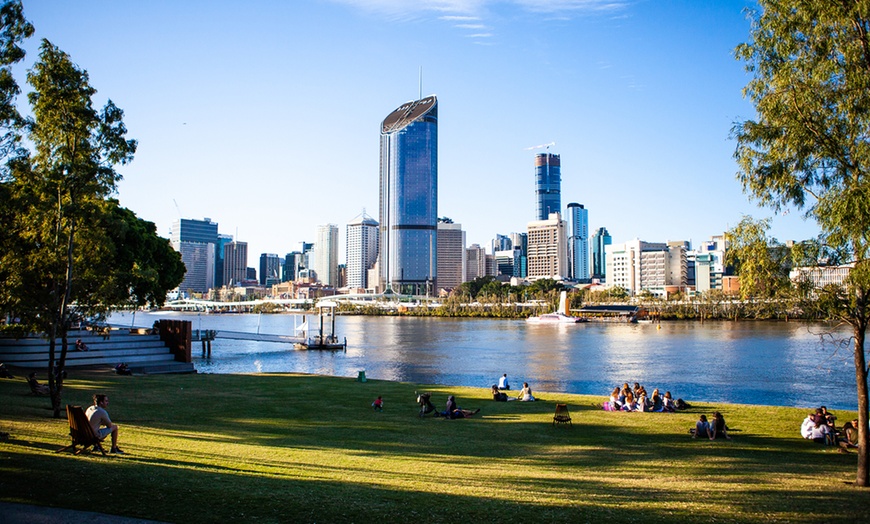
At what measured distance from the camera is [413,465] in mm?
14625

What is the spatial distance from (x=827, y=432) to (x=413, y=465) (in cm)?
1396

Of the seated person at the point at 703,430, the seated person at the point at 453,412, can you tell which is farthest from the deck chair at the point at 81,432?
the seated person at the point at 703,430

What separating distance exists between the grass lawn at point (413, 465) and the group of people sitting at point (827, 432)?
0.65 metres

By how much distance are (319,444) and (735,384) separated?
129 feet

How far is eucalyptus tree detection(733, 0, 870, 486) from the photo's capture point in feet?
43.8

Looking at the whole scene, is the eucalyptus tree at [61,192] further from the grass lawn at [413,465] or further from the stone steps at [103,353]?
the stone steps at [103,353]

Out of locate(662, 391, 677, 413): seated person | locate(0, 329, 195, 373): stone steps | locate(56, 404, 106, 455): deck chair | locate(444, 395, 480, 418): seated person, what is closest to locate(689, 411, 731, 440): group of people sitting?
locate(662, 391, 677, 413): seated person

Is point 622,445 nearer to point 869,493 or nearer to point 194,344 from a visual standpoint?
point 869,493

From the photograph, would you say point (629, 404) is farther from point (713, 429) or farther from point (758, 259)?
point (758, 259)

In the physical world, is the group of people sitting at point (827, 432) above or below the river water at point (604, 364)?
above

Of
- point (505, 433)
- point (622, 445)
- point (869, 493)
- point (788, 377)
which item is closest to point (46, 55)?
point (505, 433)

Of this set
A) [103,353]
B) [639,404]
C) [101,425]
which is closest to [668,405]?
[639,404]

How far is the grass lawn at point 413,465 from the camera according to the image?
10.3m

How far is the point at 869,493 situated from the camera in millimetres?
13172
